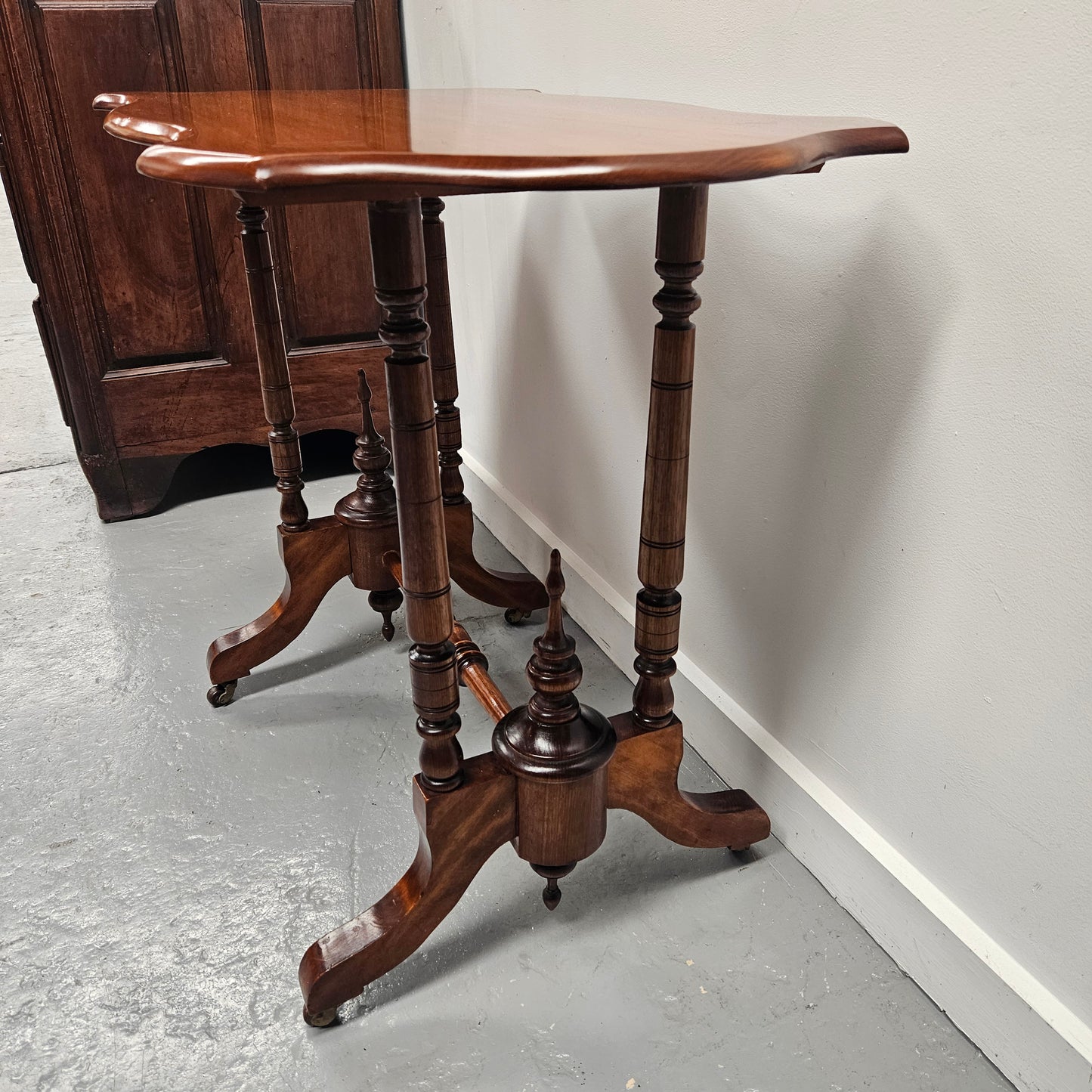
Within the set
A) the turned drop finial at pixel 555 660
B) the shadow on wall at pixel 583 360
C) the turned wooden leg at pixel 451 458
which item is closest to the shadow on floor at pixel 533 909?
the turned drop finial at pixel 555 660

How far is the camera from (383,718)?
1.61 metres

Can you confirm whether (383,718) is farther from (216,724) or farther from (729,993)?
(729,993)

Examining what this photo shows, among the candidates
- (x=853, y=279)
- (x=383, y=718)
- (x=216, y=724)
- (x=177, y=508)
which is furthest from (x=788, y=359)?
(x=177, y=508)

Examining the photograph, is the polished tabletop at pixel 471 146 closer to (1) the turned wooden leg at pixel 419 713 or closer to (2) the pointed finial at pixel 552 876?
(1) the turned wooden leg at pixel 419 713

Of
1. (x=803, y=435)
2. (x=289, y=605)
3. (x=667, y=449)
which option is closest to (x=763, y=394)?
(x=803, y=435)

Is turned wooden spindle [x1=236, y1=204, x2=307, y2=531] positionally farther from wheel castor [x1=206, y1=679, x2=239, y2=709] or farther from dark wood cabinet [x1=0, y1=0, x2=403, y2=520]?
dark wood cabinet [x1=0, y1=0, x2=403, y2=520]

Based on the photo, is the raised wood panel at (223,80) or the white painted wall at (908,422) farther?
the raised wood panel at (223,80)

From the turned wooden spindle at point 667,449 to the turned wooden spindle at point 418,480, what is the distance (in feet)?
0.83

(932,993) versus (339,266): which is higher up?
(339,266)

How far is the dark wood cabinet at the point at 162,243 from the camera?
1974mm

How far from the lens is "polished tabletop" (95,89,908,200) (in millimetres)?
628

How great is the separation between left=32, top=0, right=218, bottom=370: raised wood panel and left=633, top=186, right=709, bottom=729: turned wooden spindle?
1520 mm

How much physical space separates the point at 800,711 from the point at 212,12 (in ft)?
6.16

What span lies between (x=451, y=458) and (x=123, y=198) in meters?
1.05
